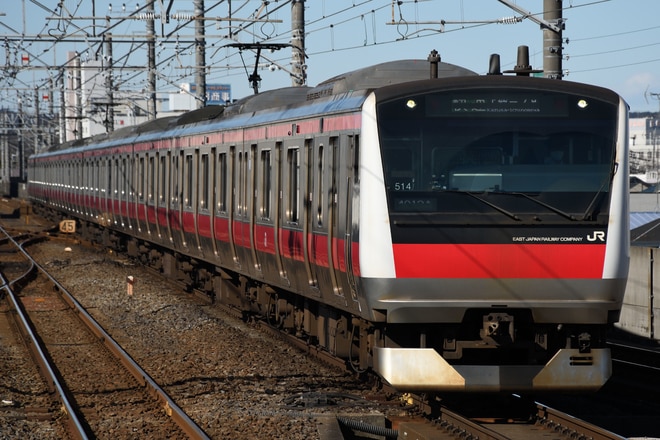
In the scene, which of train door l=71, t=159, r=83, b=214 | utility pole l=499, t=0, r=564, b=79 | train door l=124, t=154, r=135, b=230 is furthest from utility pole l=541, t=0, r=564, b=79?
train door l=71, t=159, r=83, b=214

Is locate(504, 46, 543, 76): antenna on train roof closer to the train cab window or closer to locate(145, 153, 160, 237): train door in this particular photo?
the train cab window

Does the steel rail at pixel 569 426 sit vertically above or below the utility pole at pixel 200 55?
below

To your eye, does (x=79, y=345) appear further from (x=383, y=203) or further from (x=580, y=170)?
(x=580, y=170)

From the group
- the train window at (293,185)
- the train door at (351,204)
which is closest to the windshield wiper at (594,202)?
the train door at (351,204)

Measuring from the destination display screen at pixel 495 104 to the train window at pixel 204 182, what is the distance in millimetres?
8147

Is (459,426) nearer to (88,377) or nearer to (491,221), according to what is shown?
(491,221)

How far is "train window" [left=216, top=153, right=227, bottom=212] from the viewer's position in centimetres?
1617

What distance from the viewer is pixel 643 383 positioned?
41.5ft

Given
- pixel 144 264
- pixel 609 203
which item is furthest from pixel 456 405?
pixel 144 264

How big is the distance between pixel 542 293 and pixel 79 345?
25.4 ft

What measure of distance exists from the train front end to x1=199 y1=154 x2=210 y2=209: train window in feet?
26.3

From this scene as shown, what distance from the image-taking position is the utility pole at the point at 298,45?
70.5ft

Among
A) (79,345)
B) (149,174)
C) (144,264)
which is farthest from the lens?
(144,264)

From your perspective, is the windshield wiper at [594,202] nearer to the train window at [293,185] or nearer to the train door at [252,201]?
the train window at [293,185]
